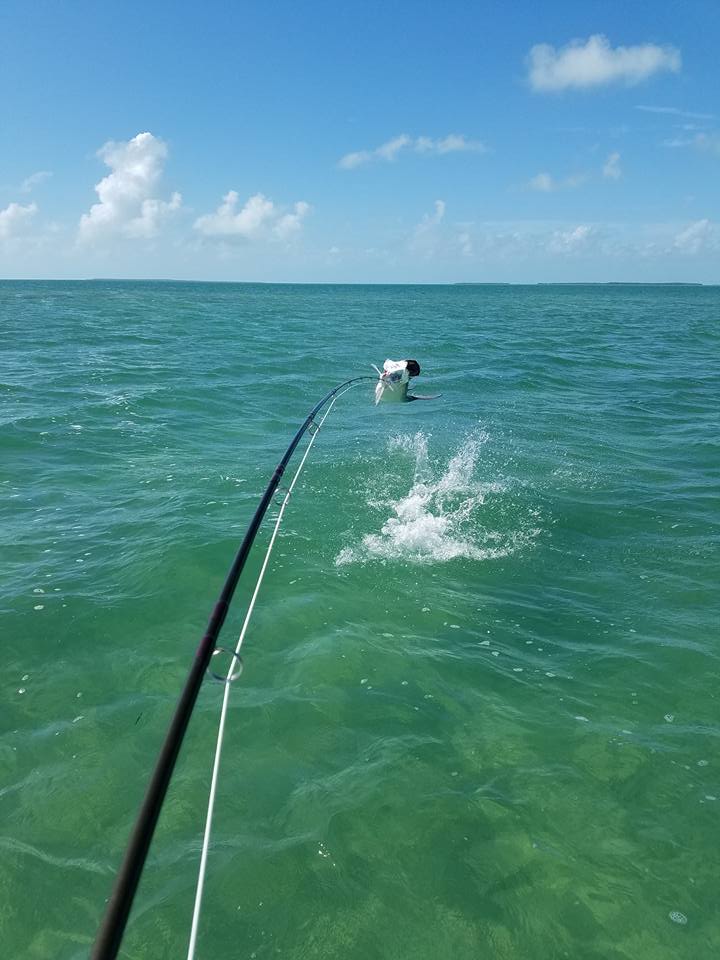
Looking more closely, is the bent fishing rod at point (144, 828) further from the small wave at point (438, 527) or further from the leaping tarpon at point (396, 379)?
the leaping tarpon at point (396, 379)

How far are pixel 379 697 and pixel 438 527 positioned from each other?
4.24 meters

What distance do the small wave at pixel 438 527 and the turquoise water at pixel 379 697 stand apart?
6 centimetres

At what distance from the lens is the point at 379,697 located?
21.9ft

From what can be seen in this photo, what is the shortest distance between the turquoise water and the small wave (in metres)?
0.06

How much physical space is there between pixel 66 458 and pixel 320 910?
12.0 metres

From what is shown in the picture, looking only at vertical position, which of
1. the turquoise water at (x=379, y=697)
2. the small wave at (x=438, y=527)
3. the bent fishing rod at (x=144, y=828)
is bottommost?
the turquoise water at (x=379, y=697)

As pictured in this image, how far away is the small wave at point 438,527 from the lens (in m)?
9.73

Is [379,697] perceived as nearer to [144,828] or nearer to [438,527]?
[438,527]

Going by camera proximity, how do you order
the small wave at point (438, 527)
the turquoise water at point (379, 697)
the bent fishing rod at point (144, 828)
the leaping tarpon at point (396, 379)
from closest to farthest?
the bent fishing rod at point (144, 828) → the turquoise water at point (379, 697) → the small wave at point (438, 527) → the leaping tarpon at point (396, 379)

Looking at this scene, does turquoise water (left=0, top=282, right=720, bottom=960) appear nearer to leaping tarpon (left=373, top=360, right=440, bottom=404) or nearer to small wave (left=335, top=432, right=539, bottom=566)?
small wave (left=335, top=432, right=539, bottom=566)

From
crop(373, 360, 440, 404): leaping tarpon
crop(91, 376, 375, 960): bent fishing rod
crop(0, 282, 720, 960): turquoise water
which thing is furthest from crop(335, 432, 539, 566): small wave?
crop(91, 376, 375, 960): bent fishing rod

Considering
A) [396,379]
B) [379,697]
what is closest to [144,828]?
[379,697]

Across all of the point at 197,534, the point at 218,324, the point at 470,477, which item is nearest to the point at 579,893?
the point at 197,534

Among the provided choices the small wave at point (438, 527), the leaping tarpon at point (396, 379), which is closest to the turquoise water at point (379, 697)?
the small wave at point (438, 527)
